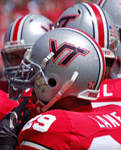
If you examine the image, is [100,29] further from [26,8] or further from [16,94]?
[26,8]

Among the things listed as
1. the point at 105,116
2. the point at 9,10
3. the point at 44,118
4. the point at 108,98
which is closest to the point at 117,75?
the point at 108,98

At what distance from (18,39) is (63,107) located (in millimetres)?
1462

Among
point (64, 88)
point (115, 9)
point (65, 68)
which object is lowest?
point (64, 88)

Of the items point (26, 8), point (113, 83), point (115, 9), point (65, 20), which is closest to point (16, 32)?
point (65, 20)

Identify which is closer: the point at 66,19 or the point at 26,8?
the point at 66,19

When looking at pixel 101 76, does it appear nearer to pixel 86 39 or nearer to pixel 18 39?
pixel 86 39

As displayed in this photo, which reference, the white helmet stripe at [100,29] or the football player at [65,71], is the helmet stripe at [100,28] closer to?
the white helmet stripe at [100,29]

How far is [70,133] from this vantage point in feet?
4.57

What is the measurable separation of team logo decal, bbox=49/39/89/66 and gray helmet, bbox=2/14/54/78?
4.01 ft

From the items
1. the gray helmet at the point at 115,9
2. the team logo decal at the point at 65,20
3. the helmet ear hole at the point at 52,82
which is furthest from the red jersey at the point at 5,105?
the gray helmet at the point at 115,9

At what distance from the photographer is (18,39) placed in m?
3.12

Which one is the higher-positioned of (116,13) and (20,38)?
(116,13)

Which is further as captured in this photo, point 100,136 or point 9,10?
point 9,10

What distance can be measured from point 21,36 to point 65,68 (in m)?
1.47
